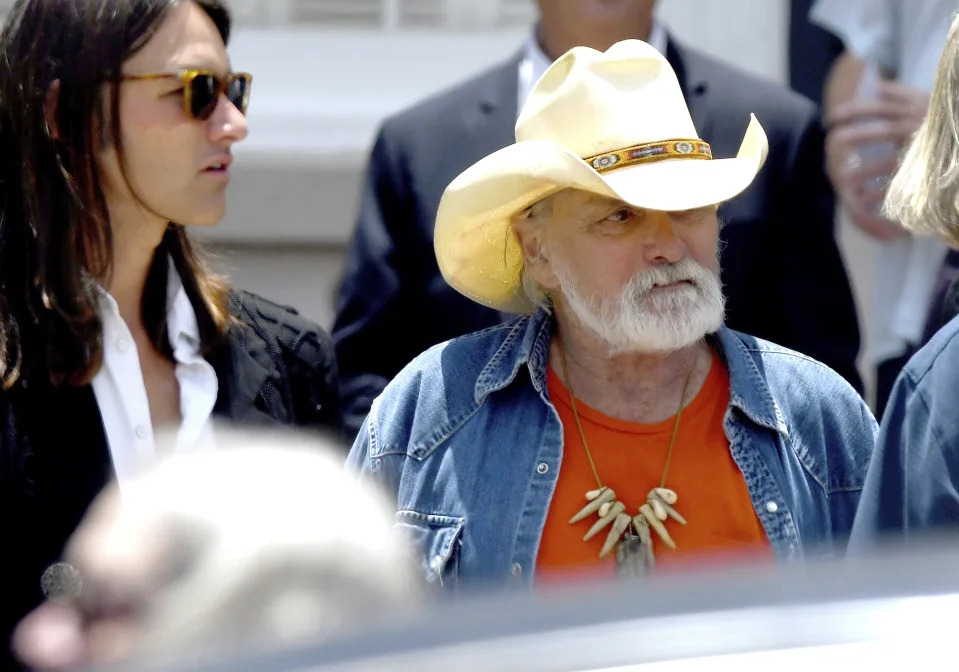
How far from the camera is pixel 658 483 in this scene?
9.87ft

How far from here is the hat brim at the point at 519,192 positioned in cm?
306

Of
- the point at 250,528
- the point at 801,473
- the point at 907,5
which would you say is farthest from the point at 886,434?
the point at 907,5

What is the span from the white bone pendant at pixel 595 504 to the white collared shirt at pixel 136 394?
27.3 inches

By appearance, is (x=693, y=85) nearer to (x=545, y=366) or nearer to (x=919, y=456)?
(x=545, y=366)

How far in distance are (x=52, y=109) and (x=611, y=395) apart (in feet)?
3.69

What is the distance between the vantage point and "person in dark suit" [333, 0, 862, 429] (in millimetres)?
3871

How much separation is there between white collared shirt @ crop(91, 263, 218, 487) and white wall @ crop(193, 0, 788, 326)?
240cm

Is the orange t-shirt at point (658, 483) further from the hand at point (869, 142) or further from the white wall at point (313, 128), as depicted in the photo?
the white wall at point (313, 128)

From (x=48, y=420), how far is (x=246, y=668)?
175cm

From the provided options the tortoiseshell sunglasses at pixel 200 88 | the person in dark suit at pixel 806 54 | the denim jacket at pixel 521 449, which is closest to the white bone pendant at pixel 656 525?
the denim jacket at pixel 521 449

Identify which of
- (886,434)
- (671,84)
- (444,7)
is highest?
(671,84)

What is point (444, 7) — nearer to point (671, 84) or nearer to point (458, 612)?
point (671, 84)

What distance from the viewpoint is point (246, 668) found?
1.46 meters

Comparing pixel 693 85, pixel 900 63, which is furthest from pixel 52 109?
pixel 900 63
